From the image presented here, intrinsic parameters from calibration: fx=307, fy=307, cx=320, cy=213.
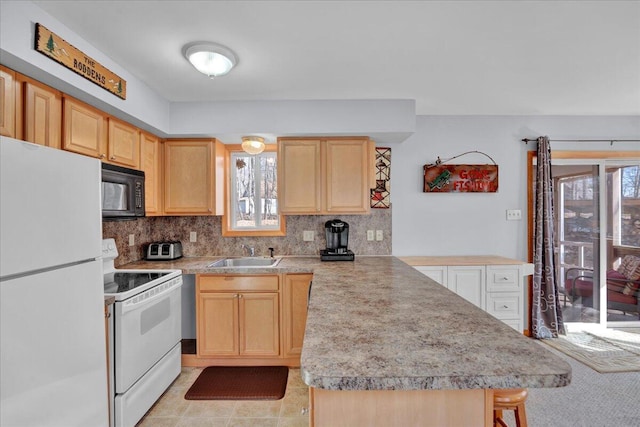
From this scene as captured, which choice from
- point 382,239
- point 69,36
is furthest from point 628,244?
point 69,36

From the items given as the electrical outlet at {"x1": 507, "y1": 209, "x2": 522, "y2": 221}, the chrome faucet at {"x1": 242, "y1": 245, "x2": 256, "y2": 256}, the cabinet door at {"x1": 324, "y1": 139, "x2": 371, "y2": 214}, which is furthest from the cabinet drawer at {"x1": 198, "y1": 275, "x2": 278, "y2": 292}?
the electrical outlet at {"x1": 507, "y1": 209, "x2": 522, "y2": 221}

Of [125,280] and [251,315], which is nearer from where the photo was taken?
[125,280]

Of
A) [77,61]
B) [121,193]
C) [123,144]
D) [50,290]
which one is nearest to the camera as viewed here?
[50,290]

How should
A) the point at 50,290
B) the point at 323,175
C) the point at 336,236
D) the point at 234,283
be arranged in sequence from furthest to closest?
the point at 336,236, the point at 323,175, the point at 234,283, the point at 50,290

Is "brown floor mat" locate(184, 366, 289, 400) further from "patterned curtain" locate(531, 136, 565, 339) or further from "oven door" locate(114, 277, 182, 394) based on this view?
"patterned curtain" locate(531, 136, 565, 339)

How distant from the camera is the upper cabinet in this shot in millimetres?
2904

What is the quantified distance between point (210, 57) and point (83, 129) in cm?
94

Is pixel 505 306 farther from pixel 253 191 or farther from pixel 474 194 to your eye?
pixel 253 191

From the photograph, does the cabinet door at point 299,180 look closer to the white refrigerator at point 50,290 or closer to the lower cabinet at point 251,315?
the lower cabinet at point 251,315

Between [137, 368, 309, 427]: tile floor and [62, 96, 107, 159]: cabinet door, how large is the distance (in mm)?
1808

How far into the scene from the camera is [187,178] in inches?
115

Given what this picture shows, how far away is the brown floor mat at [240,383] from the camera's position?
2271mm

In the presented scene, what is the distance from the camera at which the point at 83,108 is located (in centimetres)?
197

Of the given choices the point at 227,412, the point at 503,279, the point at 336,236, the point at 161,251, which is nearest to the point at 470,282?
the point at 503,279
